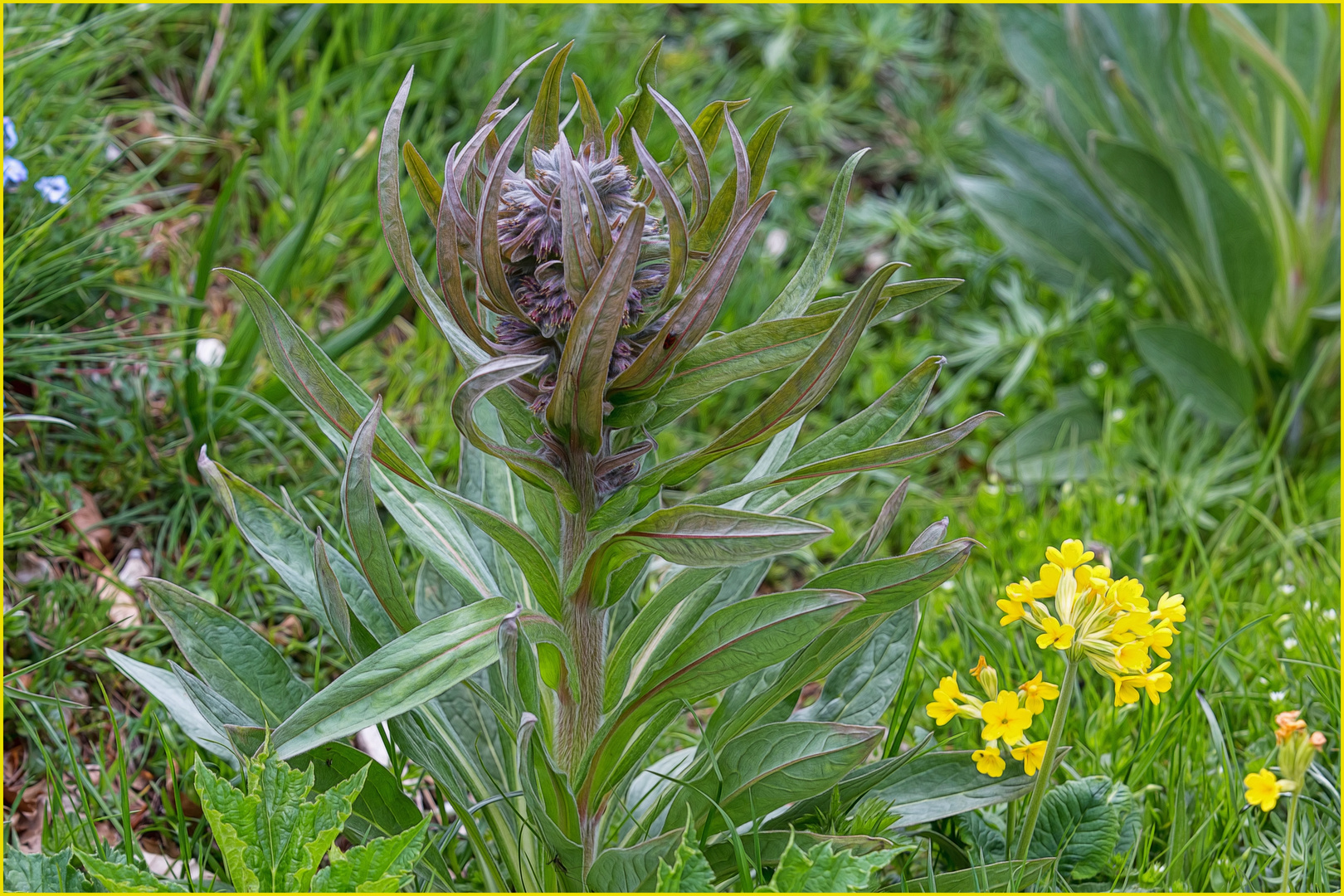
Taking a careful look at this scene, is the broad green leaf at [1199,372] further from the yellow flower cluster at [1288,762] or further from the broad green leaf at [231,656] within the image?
the broad green leaf at [231,656]

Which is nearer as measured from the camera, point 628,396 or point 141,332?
point 628,396

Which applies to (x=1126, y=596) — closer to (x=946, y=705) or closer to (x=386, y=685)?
(x=946, y=705)

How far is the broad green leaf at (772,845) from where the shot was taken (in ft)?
4.80

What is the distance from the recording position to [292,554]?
5.29 ft

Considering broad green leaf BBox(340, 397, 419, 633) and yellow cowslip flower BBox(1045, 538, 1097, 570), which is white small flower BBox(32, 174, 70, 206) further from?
yellow cowslip flower BBox(1045, 538, 1097, 570)

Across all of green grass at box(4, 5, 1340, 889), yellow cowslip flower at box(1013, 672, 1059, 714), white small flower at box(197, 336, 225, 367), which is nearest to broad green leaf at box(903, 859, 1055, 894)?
green grass at box(4, 5, 1340, 889)

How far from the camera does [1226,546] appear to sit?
266 cm

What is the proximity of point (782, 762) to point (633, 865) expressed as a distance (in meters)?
0.23

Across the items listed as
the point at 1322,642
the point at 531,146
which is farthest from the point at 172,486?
the point at 1322,642

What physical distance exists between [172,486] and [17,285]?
49 centimetres

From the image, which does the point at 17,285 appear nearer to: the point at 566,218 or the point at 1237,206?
the point at 566,218

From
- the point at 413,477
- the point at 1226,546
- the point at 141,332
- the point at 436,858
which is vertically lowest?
the point at 1226,546

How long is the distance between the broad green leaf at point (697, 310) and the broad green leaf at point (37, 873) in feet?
3.06

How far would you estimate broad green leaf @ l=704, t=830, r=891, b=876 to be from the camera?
146 cm
